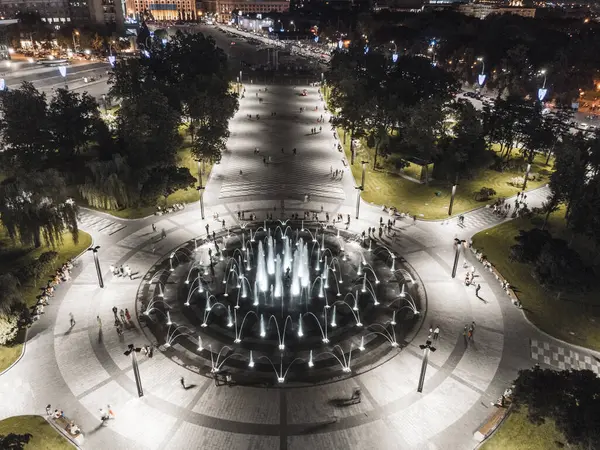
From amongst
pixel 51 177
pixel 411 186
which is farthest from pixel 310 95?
pixel 51 177

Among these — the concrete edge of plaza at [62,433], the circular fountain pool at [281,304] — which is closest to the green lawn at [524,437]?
the circular fountain pool at [281,304]

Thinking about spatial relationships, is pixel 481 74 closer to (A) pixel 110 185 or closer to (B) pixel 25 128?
(A) pixel 110 185

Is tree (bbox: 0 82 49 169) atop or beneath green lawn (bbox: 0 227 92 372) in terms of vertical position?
atop

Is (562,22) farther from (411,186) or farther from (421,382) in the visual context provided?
(421,382)

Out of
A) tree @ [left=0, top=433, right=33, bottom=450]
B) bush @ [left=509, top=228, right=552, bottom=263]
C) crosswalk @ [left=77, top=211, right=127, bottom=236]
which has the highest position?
bush @ [left=509, top=228, right=552, bottom=263]

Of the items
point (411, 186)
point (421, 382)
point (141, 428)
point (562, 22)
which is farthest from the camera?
point (562, 22)

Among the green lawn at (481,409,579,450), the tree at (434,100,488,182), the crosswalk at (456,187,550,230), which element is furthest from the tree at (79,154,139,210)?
the green lawn at (481,409,579,450)

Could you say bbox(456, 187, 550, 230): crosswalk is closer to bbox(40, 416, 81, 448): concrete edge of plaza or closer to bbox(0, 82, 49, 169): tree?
bbox(40, 416, 81, 448): concrete edge of plaza
